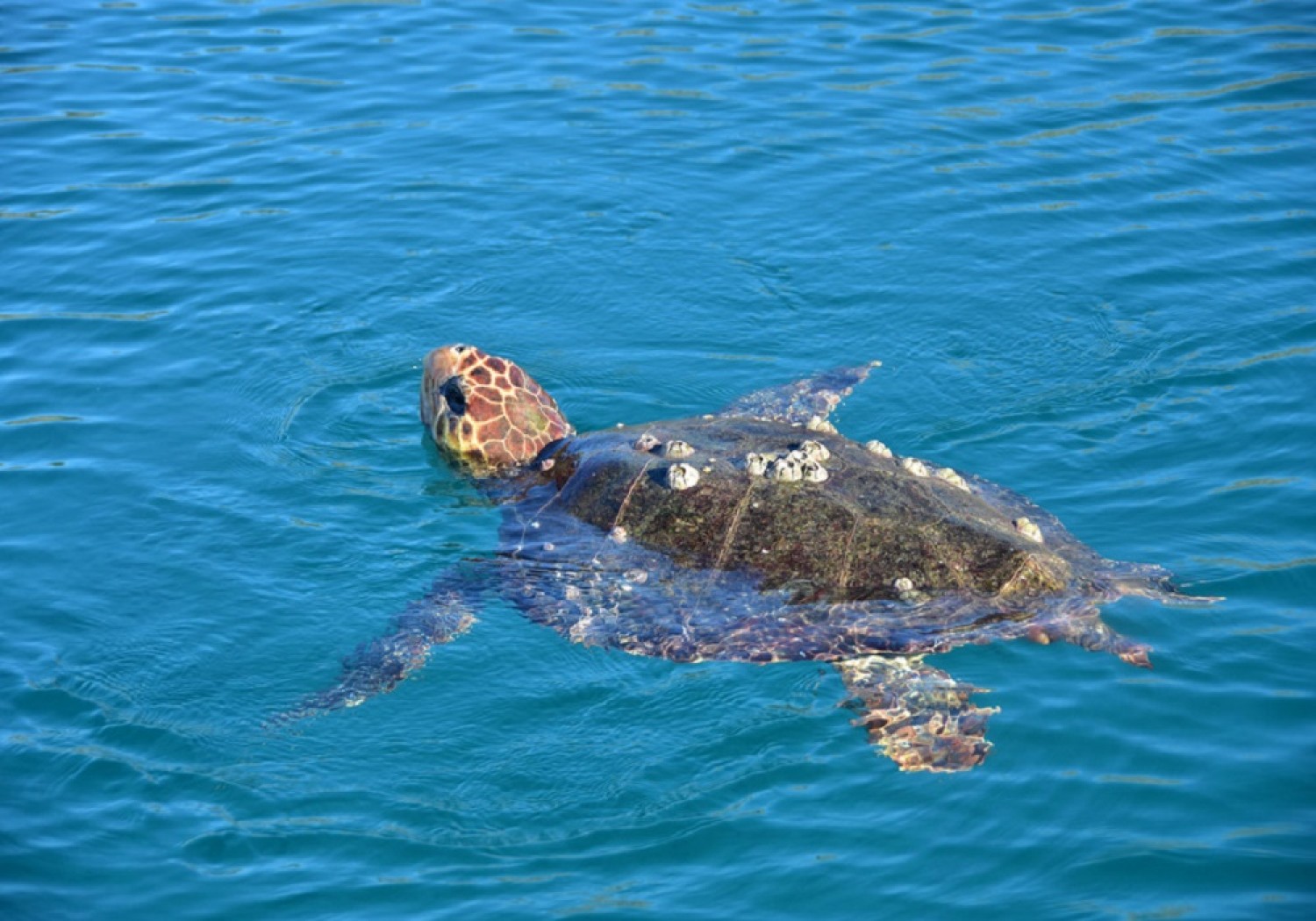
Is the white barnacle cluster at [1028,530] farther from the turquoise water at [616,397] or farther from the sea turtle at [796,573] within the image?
the turquoise water at [616,397]

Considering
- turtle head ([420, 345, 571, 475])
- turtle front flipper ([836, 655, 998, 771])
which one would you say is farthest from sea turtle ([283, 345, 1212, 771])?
turtle head ([420, 345, 571, 475])

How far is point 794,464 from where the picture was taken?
7.10m

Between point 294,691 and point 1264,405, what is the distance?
6.53 metres

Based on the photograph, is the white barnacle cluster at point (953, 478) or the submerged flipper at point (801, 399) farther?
the submerged flipper at point (801, 399)

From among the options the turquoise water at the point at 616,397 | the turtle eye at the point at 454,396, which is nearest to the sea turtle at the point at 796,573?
the turquoise water at the point at 616,397

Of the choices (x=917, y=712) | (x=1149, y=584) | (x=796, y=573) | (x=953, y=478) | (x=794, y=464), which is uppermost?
(x=794, y=464)

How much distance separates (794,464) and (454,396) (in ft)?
9.05

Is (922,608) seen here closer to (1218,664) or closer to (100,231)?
(1218,664)

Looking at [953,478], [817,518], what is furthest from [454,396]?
[953,478]

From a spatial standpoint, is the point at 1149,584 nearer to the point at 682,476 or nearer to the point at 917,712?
the point at 917,712

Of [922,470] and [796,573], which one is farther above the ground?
[922,470]

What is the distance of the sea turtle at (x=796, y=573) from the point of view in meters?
6.60

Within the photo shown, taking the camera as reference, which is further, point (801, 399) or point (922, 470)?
point (801, 399)

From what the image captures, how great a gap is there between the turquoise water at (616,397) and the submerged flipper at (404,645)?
4.8 inches
